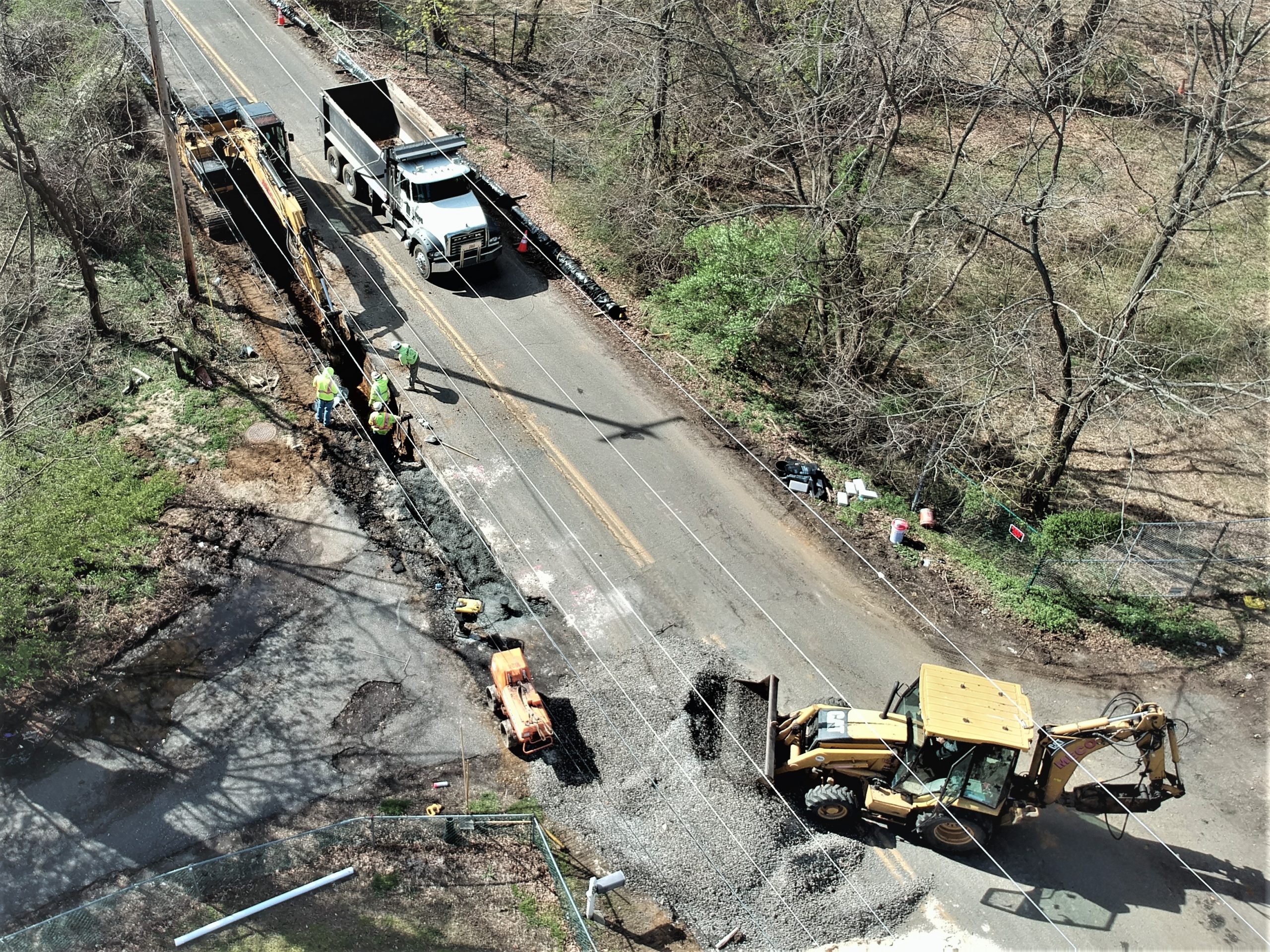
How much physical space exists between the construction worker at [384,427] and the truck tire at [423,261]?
5.46 m

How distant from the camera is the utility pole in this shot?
19.1 meters

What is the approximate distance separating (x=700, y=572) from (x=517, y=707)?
16.0 ft

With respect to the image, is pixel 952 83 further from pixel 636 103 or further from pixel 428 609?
pixel 428 609

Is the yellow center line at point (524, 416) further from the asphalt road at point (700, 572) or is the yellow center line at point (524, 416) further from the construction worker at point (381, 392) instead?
the construction worker at point (381, 392)

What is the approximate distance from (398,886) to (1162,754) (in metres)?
10.8

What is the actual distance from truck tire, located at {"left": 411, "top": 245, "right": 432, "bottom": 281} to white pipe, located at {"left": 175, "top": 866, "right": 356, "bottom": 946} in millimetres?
15506

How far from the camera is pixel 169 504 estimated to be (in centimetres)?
1825

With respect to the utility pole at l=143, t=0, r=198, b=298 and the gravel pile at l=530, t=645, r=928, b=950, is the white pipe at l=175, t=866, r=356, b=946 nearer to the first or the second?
the gravel pile at l=530, t=645, r=928, b=950

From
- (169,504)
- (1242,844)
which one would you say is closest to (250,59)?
(169,504)

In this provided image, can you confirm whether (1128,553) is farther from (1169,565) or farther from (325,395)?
(325,395)

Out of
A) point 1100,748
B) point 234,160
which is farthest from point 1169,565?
point 234,160

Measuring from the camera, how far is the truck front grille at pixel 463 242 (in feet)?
77.0

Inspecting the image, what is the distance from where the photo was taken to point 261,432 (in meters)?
20.1

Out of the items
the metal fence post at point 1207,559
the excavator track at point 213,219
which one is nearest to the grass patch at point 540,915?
the metal fence post at point 1207,559
